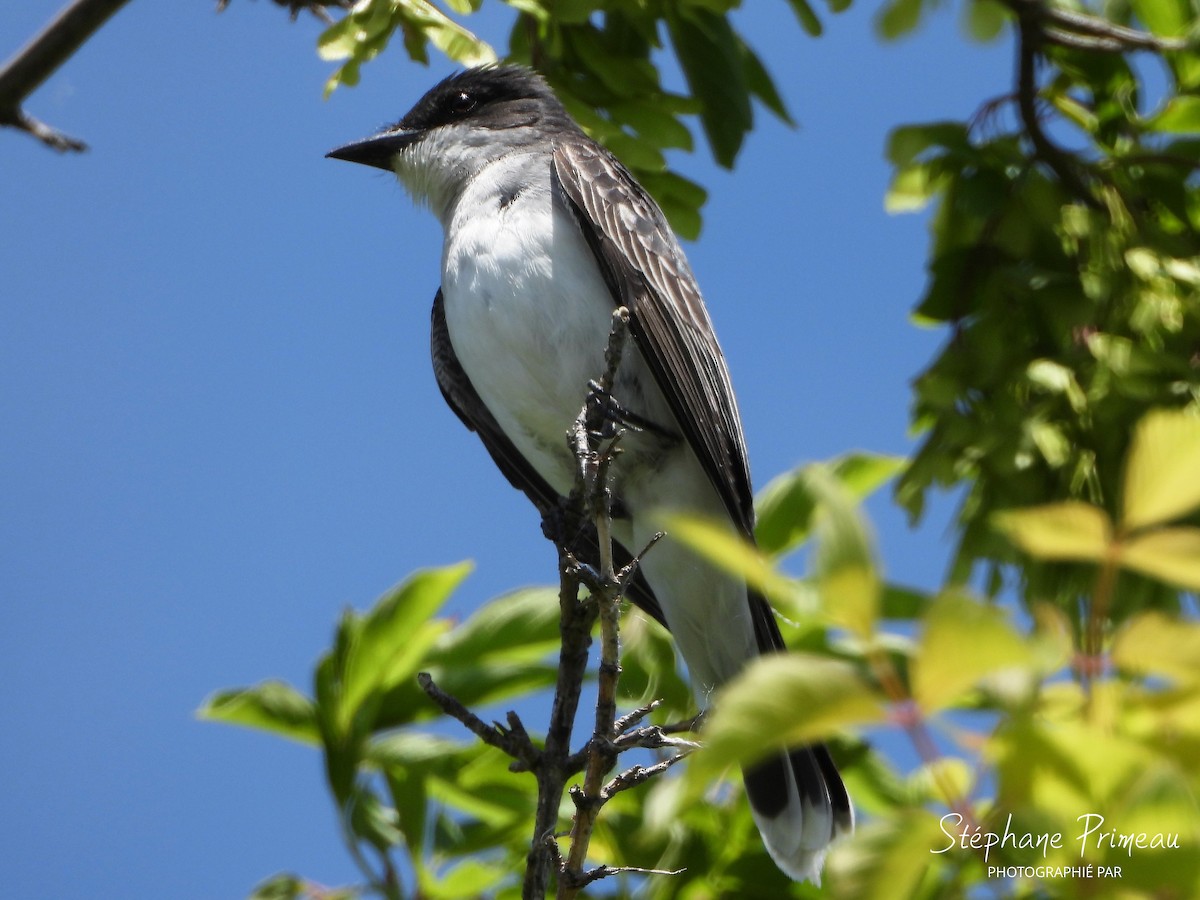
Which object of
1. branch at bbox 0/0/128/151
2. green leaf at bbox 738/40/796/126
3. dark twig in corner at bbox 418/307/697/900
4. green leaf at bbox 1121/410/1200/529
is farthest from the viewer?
green leaf at bbox 738/40/796/126

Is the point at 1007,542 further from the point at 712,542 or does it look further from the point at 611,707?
the point at 712,542

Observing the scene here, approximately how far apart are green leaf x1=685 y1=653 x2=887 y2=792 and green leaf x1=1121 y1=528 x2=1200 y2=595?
0.22 m

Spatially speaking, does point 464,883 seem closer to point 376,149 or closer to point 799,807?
point 799,807

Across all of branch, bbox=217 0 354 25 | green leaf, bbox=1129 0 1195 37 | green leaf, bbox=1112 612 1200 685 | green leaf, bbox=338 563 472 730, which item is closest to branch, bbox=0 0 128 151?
branch, bbox=217 0 354 25

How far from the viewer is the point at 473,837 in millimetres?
3479

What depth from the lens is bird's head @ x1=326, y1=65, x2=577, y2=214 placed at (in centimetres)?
486

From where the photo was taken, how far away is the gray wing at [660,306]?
13.4ft

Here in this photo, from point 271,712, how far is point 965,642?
304cm

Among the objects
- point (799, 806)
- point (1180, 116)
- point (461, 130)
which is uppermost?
point (461, 130)

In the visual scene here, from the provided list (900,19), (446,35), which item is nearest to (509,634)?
(446,35)

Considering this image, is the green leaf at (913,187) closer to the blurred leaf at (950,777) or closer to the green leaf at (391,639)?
the green leaf at (391,639)

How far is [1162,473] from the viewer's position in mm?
937

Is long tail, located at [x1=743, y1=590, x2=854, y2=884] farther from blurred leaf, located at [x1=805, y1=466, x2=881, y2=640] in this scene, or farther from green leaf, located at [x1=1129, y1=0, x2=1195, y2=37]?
blurred leaf, located at [x1=805, y1=466, x2=881, y2=640]

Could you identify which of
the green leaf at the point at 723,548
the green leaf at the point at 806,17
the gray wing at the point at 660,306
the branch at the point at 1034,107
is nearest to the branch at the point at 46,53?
the gray wing at the point at 660,306
